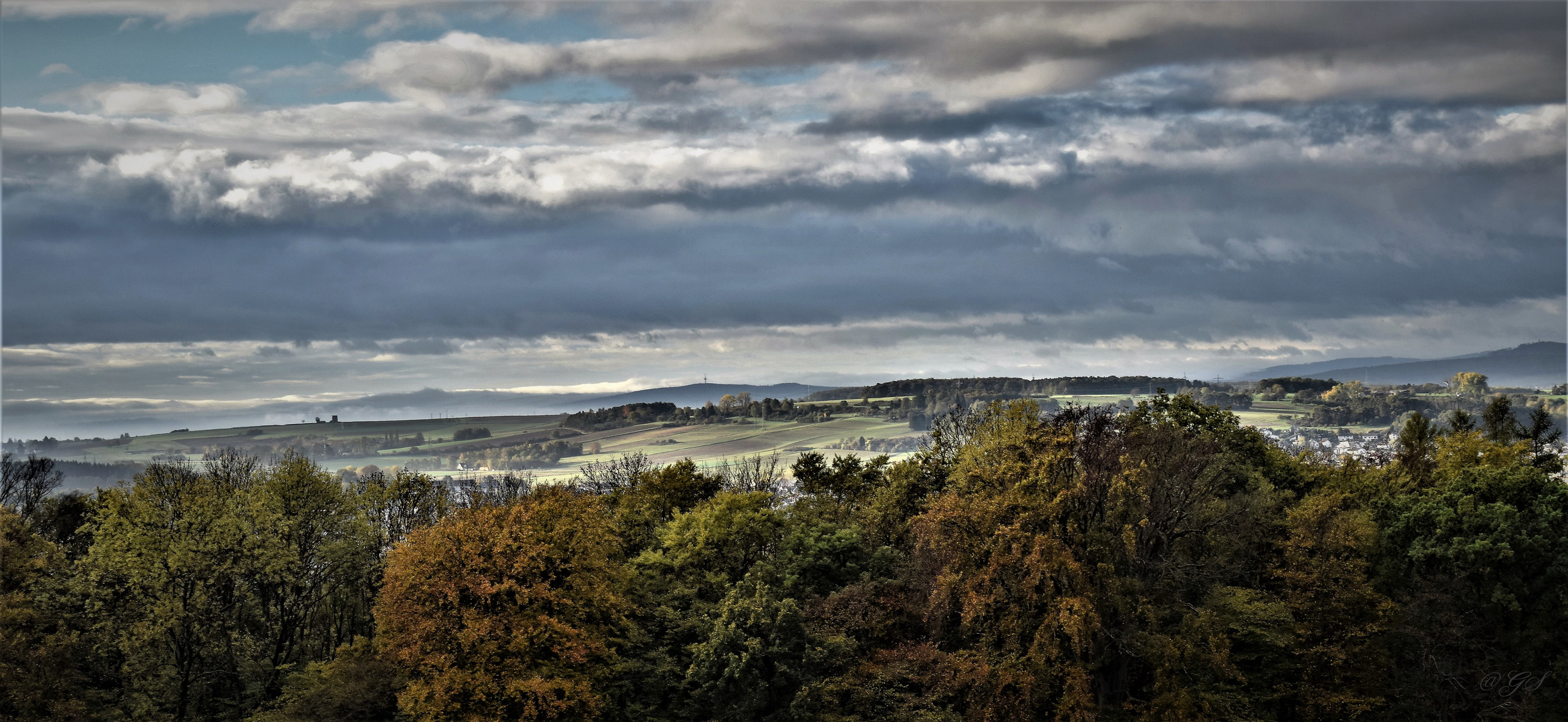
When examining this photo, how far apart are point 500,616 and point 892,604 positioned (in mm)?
22603

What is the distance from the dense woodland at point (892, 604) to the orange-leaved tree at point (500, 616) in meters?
0.18

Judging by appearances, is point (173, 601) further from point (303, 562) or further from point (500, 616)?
point (500, 616)

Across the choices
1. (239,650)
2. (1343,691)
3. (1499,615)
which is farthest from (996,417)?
(239,650)

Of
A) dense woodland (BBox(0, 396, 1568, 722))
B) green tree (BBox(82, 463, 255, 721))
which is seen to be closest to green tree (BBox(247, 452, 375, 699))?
dense woodland (BBox(0, 396, 1568, 722))

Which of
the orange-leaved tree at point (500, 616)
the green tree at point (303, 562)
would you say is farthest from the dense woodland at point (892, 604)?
the green tree at point (303, 562)

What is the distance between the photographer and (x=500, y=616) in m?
59.7

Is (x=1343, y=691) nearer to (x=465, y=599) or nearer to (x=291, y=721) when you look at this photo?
(x=465, y=599)

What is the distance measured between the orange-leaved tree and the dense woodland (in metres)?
0.18

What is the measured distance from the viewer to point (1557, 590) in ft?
201

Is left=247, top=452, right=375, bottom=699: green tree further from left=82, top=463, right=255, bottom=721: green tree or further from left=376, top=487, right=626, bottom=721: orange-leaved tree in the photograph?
left=376, top=487, right=626, bottom=721: orange-leaved tree

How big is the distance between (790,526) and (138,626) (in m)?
40.5

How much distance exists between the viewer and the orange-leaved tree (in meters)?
58.0

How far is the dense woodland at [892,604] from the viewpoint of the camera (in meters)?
58.1

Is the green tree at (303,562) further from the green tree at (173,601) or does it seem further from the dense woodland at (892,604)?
the green tree at (173,601)
